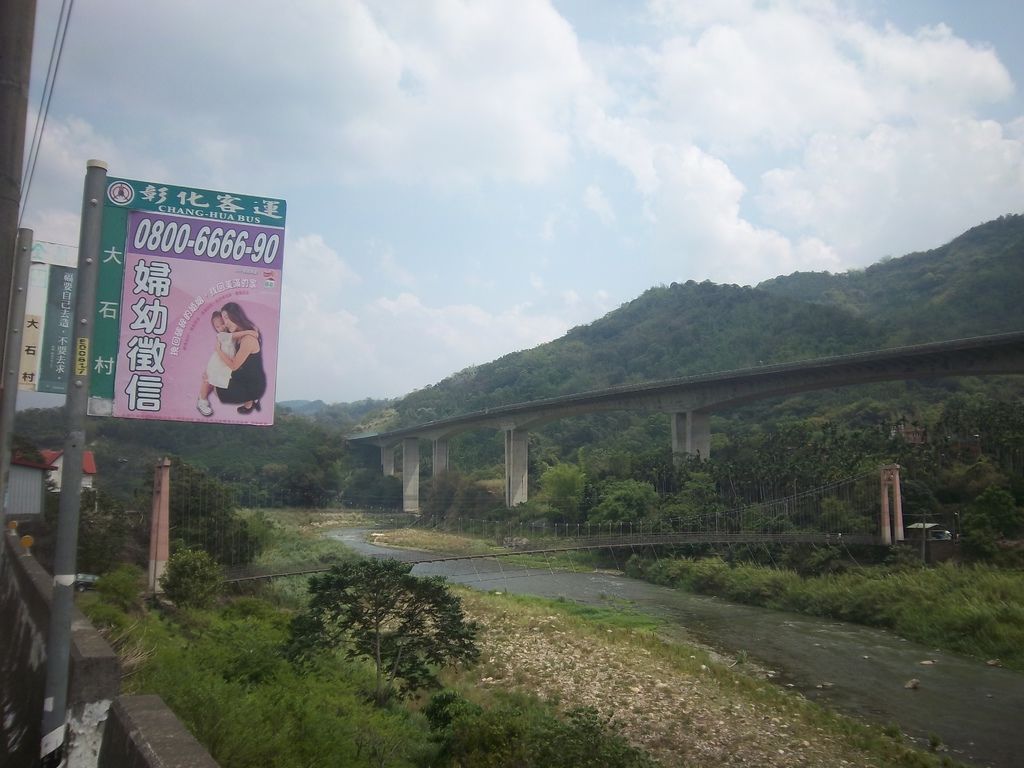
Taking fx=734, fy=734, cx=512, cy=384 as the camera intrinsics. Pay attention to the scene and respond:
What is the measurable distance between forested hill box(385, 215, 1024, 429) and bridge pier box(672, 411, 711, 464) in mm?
15369

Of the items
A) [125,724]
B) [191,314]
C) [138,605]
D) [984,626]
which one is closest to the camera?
[125,724]

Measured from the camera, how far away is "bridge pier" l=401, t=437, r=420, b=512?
4850cm

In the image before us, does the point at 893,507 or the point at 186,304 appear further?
the point at 893,507

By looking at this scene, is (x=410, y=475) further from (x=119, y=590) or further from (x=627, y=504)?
(x=119, y=590)

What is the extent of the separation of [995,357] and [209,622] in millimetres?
26800

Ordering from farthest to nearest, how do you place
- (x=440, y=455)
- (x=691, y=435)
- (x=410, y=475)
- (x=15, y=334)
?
(x=440, y=455)
(x=410, y=475)
(x=691, y=435)
(x=15, y=334)

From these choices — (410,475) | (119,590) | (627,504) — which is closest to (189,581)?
(119,590)

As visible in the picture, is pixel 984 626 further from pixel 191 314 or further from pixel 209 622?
pixel 191 314

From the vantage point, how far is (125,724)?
301cm

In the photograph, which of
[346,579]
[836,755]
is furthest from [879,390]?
[346,579]

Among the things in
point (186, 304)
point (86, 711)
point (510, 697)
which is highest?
point (186, 304)

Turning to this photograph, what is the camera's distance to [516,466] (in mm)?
45219

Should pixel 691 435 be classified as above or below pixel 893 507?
above

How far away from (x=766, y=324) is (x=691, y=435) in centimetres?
2638
